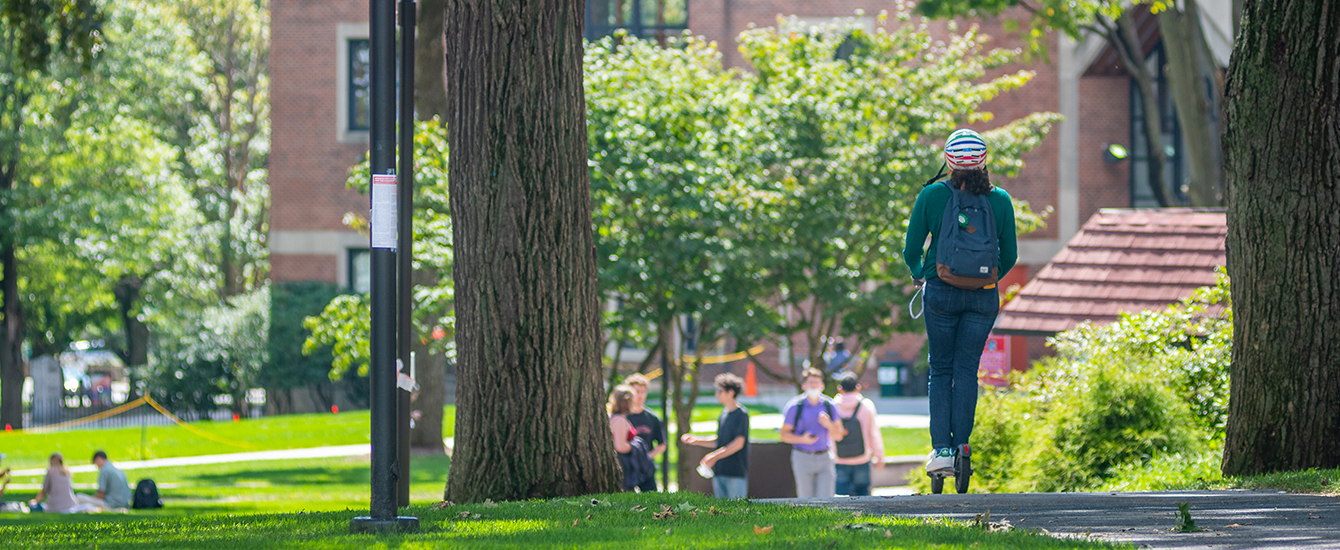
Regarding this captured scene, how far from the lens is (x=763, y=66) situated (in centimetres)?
1956

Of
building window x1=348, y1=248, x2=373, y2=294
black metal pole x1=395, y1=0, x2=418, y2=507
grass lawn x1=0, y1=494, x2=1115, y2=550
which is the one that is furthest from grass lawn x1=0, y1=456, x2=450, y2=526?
building window x1=348, y1=248, x2=373, y2=294

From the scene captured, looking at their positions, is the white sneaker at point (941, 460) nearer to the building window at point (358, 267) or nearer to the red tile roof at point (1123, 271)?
the red tile roof at point (1123, 271)

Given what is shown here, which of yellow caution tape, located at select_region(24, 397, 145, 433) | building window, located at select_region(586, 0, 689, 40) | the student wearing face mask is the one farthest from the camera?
building window, located at select_region(586, 0, 689, 40)

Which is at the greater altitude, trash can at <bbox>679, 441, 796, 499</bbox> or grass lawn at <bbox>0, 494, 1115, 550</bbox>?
grass lawn at <bbox>0, 494, 1115, 550</bbox>

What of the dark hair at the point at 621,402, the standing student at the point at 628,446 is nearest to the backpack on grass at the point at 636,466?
the standing student at the point at 628,446

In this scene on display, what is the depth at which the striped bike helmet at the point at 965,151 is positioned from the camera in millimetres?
6492

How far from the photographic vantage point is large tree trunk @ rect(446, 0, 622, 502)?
738cm

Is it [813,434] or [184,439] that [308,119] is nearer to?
[184,439]

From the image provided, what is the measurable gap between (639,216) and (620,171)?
752 millimetres

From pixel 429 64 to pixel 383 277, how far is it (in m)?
16.1

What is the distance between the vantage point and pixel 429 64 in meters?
20.9

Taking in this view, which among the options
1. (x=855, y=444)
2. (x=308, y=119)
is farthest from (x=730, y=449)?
(x=308, y=119)

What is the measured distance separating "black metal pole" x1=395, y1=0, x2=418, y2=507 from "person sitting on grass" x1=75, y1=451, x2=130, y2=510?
889cm

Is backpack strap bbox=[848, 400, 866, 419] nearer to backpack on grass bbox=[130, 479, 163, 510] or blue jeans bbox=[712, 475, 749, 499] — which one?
blue jeans bbox=[712, 475, 749, 499]
